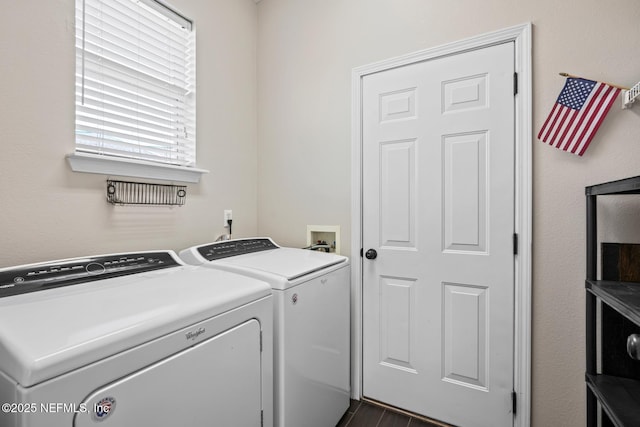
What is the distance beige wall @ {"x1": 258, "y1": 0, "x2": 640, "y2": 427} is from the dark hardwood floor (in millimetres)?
643

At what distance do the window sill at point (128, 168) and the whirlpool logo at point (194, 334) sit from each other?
1017 millimetres

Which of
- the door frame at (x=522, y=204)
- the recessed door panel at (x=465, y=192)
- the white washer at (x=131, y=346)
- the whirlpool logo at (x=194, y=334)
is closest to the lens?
the white washer at (x=131, y=346)

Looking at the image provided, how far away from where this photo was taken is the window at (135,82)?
1417 millimetres

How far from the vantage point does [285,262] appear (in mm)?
1579

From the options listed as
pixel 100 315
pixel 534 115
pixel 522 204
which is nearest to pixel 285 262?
pixel 100 315

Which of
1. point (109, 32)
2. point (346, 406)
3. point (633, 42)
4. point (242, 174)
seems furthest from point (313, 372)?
point (633, 42)

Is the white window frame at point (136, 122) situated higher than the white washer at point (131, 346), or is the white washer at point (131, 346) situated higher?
the white window frame at point (136, 122)

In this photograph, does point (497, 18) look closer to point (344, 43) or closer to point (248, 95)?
point (344, 43)

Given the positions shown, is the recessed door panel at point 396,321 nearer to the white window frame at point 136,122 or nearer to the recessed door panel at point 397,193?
the recessed door panel at point 397,193

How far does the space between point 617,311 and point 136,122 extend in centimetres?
233

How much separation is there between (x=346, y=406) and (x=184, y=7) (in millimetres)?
2667

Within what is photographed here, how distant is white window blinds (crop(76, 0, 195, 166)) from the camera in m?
1.42

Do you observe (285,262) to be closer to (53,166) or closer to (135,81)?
(53,166)

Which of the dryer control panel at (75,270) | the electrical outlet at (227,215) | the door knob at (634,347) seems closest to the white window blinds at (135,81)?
the electrical outlet at (227,215)
